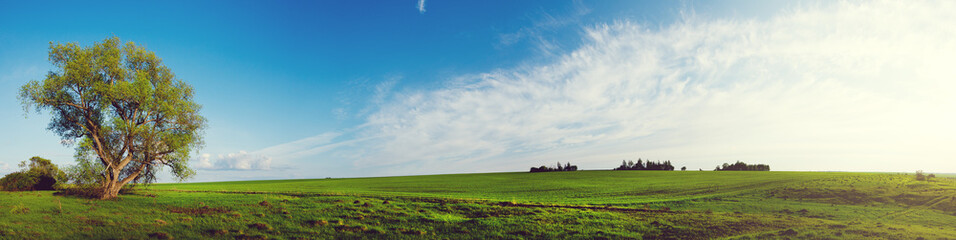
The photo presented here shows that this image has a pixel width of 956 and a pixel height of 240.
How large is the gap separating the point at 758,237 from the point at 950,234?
13.5m

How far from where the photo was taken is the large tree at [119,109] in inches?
1256

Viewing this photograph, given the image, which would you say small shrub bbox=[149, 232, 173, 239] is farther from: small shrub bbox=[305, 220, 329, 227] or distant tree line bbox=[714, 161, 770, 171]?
distant tree line bbox=[714, 161, 770, 171]

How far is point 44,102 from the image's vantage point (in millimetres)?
31000

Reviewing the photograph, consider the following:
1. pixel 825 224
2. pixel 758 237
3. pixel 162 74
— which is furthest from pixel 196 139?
pixel 825 224

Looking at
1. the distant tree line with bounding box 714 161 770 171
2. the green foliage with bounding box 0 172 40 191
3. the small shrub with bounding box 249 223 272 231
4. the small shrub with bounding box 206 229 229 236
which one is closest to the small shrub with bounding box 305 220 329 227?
the small shrub with bounding box 249 223 272 231

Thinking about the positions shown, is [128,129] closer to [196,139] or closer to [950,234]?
[196,139]

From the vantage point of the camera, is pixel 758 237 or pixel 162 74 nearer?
pixel 758 237

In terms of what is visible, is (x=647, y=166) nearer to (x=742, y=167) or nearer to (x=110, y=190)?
(x=742, y=167)

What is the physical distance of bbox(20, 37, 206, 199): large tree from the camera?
31906 mm

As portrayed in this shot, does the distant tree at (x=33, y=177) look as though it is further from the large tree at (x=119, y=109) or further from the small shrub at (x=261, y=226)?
the small shrub at (x=261, y=226)

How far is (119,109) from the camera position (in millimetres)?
34125

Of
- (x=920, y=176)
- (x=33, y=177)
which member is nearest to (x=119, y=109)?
(x=33, y=177)

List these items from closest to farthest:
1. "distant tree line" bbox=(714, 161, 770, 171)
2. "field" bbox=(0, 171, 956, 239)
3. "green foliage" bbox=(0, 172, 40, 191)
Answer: "field" bbox=(0, 171, 956, 239), "green foliage" bbox=(0, 172, 40, 191), "distant tree line" bbox=(714, 161, 770, 171)

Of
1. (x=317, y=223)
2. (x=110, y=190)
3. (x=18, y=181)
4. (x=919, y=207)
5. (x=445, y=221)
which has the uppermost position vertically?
(x=18, y=181)
